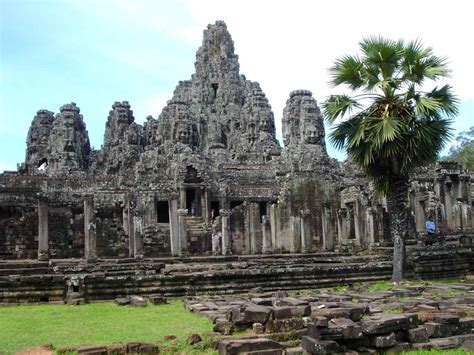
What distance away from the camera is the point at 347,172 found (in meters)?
39.6

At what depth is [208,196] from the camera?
35094 mm

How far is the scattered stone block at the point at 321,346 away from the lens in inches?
259

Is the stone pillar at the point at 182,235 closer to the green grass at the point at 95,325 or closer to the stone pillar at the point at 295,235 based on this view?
the stone pillar at the point at 295,235

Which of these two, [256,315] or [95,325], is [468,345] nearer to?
[256,315]

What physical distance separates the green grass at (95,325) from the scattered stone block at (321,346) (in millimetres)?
1396

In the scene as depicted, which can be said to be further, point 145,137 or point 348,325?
point 145,137

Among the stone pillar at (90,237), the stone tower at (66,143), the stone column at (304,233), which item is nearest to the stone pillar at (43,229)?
the stone pillar at (90,237)

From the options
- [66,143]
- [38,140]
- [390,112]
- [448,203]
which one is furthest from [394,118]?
[38,140]

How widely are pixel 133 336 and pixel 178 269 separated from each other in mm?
6937

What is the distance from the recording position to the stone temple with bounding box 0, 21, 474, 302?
22.1m

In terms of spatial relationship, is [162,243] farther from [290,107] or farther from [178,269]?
[290,107]

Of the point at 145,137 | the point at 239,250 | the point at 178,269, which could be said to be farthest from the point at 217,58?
the point at 178,269

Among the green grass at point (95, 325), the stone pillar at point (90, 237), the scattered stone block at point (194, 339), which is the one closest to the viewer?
the scattered stone block at point (194, 339)

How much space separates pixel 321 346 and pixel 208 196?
28.6 m
